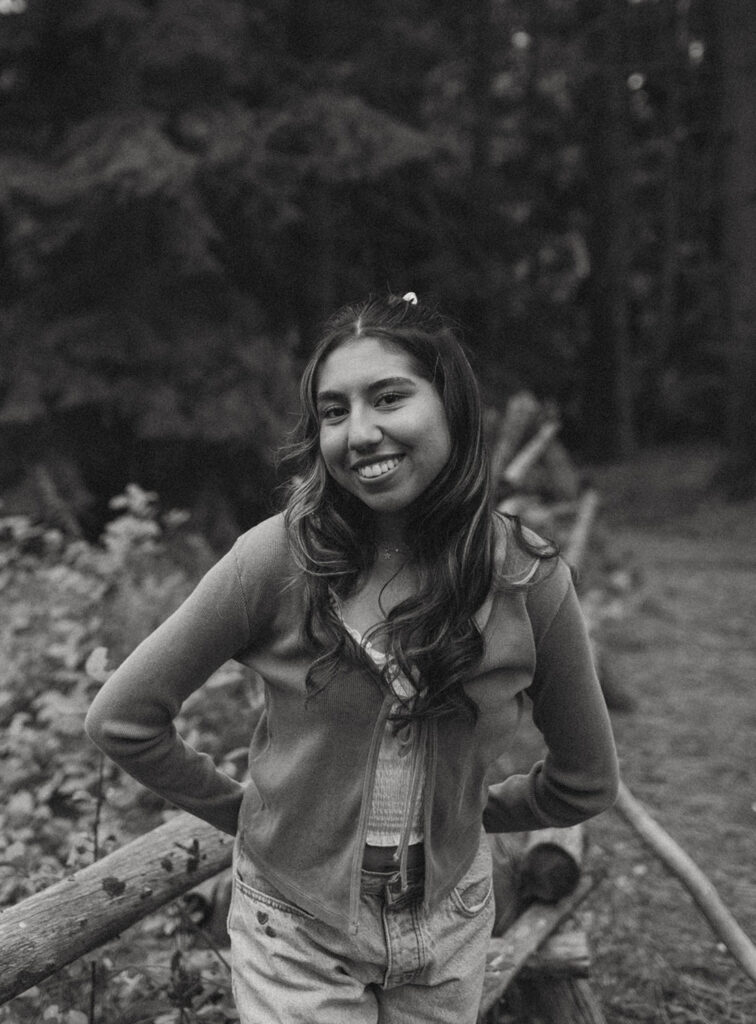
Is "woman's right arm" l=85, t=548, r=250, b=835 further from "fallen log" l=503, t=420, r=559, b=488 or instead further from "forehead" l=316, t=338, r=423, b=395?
"fallen log" l=503, t=420, r=559, b=488

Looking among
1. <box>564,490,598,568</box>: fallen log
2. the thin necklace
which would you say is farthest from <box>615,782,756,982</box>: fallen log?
<box>564,490,598,568</box>: fallen log

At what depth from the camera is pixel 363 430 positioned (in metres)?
1.80

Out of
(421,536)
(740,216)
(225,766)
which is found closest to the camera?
(421,536)

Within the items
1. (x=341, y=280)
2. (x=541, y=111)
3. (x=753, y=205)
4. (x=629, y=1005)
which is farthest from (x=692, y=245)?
(x=629, y=1005)

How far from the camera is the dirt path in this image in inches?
131

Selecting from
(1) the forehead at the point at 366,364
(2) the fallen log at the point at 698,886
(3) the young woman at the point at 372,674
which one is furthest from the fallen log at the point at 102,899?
(2) the fallen log at the point at 698,886

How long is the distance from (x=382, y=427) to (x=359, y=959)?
34.8 inches

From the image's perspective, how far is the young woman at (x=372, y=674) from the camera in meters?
1.79

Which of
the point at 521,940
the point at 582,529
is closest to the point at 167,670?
the point at 521,940

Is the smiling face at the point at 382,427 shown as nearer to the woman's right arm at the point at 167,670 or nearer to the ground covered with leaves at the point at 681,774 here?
the woman's right arm at the point at 167,670

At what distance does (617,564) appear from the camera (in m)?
8.95

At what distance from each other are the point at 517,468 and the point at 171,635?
5585 millimetres

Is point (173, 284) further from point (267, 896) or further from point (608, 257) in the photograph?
point (608, 257)

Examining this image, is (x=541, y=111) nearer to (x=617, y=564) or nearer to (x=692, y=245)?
(x=692, y=245)
